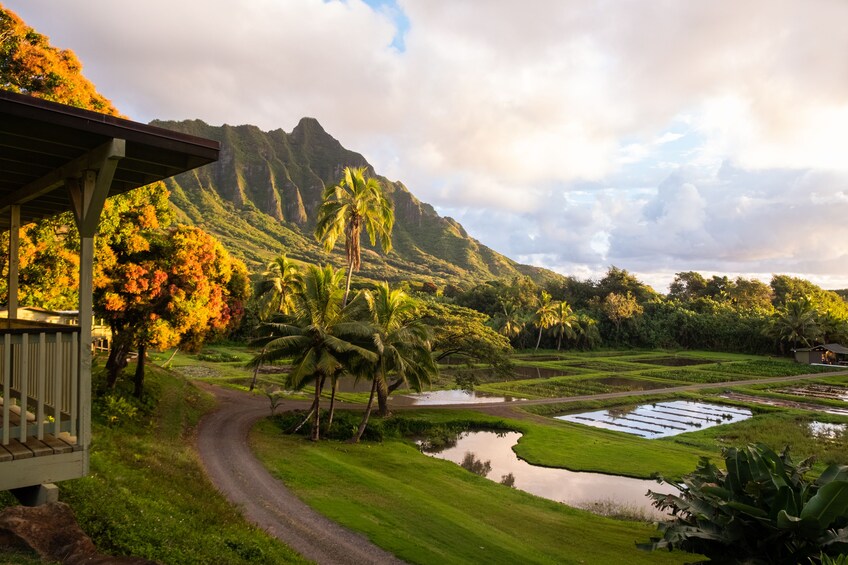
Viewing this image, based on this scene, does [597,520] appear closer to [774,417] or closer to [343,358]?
[343,358]

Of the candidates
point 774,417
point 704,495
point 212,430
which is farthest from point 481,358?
point 704,495

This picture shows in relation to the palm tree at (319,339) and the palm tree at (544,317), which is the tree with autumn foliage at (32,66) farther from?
the palm tree at (544,317)

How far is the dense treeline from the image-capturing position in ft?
243

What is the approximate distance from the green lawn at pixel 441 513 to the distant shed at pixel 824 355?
221 ft

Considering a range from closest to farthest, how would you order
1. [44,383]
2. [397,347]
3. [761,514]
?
1. [44,383]
2. [761,514]
3. [397,347]

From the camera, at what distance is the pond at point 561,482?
1973cm

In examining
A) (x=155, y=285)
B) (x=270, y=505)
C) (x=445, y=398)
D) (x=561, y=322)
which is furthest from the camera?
(x=561, y=322)

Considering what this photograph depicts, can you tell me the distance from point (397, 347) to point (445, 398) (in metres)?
17.8

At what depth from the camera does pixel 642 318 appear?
89938 millimetres

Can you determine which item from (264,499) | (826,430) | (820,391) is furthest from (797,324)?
(264,499)

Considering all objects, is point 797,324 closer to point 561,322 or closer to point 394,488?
point 561,322

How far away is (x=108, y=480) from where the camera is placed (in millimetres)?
9844

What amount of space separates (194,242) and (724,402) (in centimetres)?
3954

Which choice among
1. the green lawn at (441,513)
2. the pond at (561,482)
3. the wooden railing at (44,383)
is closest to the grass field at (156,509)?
the wooden railing at (44,383)
